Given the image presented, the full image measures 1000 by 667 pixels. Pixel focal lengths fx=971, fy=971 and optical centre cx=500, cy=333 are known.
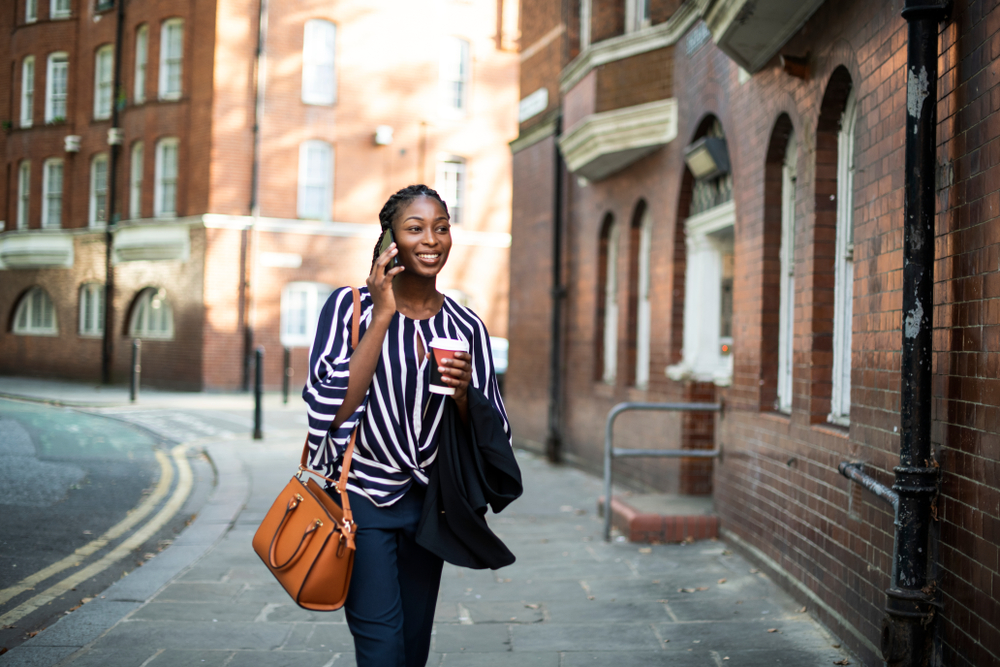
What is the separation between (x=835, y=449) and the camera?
5062mm

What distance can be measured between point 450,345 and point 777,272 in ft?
14.4

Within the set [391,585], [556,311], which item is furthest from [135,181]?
[391,585]

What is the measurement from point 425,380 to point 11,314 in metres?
30.3

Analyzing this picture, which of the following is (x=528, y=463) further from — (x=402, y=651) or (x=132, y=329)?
(x=132, y=329)

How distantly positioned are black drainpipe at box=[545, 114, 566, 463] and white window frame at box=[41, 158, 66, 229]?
67.9 ft

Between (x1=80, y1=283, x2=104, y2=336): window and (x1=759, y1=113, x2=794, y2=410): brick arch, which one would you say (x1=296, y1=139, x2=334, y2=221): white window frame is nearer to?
(x1=80, y1=283, x2=104, y2=336): window

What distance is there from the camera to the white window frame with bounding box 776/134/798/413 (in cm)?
655

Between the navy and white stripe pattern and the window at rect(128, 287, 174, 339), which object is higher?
the window at rect(128, 287, 174, 339)

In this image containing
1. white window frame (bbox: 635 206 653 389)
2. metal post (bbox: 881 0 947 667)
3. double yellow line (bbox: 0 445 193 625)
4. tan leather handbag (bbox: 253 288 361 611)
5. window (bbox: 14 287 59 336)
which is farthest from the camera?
window (bbox: 14 287 59 336)

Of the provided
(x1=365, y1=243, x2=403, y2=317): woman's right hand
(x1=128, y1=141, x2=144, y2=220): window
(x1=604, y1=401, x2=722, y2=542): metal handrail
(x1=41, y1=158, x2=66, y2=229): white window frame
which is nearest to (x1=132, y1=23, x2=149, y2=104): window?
(x1=128, y1=141, x2=144, y2=220): window

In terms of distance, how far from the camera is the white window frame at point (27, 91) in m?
29.2

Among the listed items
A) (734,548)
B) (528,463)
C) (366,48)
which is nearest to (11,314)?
(366,48)

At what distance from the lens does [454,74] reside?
88.6 feet

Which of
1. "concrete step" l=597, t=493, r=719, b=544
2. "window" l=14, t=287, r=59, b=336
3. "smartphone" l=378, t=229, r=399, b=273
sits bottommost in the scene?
"concrete step" l=597, t=493, r=719, b=544
